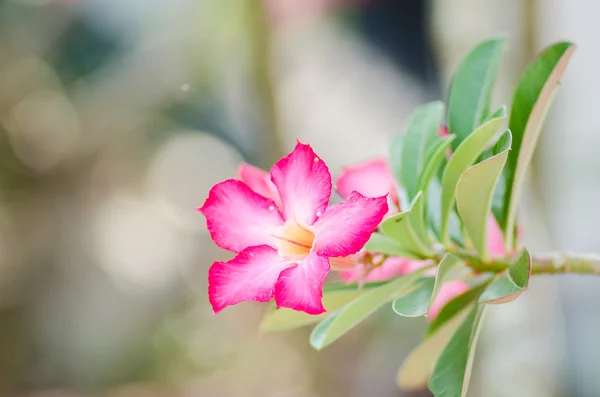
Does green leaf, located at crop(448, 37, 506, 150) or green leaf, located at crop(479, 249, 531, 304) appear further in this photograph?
green leaf, located at crop(448, 37, 506, 150)

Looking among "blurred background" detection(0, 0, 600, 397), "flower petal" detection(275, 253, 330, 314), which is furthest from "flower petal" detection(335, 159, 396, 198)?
"blurred background" detection(0, 0, 600, 397)

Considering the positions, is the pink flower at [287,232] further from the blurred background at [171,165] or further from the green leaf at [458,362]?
the blurred background at [171,165]

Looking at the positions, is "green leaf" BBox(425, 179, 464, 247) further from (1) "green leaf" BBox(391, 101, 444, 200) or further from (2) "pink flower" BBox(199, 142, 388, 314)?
(2) "pink flower" BBox(199, 142, 388, 314)

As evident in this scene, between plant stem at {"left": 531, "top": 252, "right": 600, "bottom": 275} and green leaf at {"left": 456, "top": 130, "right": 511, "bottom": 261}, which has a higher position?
green leaf at {"left": 456, "top": 130, "right": 511, "bottom": 261}

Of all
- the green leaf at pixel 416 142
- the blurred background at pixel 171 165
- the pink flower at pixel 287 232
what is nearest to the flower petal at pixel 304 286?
the pink flower at pixel 287 232

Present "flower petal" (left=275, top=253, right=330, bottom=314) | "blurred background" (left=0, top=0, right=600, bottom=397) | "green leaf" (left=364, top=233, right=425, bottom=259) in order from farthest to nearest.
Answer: "blurred background" (left=0, top=0, right=600, bottom=397) < "green leaf" (left=364, top=233, right=425, bottom=259) < "flower petal" (left=275, top=253, right=330, bottom=314)

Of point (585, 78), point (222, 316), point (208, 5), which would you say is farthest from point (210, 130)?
point (585, 78)

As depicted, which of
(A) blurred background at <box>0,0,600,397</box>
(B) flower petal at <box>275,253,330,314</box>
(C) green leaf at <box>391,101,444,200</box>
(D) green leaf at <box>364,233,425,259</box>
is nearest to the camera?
(B) flower petal at <box>275,253,330,314</box>

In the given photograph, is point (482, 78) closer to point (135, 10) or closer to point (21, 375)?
point (135, 10)
